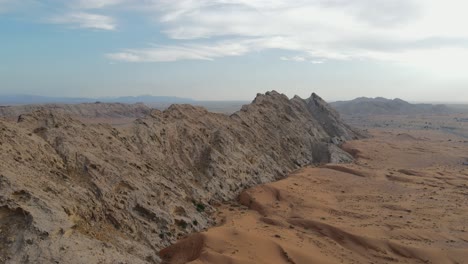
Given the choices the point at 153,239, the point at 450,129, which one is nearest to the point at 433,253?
the point at 153,239

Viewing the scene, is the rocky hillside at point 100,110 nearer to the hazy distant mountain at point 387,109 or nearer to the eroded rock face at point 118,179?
the hazy distant mountain at point 387,109

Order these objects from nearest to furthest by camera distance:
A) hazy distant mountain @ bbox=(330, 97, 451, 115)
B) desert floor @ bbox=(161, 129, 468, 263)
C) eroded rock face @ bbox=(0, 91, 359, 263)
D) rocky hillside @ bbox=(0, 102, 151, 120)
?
1. eroded rock face @ bbox=(0, 91, 359, 263)
2. desert floor @ bbox=(161, 129, 468, 263)
3. rocky hillside @ bbox=(0, 102, 151, 120)
4. hazy distant mountain @ bbox=(330, 97, 451, 115)

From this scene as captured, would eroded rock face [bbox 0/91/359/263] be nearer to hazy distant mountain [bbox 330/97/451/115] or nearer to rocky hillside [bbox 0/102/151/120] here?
rocky hillside [bbox 0/102/151/120]

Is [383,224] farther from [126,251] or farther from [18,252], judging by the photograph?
[18,252]

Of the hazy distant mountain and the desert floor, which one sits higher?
the hazy distant mountain

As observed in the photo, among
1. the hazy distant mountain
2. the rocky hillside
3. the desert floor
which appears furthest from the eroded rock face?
the hazy distant mountain

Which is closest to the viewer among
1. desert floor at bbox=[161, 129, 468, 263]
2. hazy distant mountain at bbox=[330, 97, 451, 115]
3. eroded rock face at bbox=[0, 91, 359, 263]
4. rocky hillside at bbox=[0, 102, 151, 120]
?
eroded rock face at bbox=[0, 91, 359, 263]

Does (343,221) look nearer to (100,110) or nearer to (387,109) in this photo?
(100,110)

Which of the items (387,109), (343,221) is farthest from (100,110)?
(343,221)
